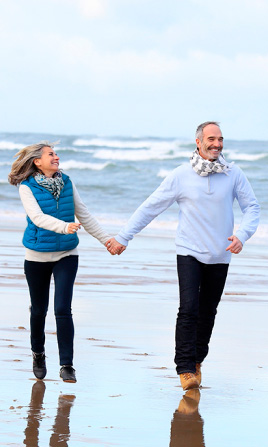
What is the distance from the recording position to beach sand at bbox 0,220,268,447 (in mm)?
4781

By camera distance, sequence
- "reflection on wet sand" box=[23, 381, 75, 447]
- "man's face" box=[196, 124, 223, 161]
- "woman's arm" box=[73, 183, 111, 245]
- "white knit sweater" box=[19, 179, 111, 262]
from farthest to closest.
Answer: "woman's arm" box=[73, 183, 111, 245], "man's face" box=[196, 124, 223, 161], "white knit sweater" box=[19, 179, 111, 262], "reflection on wet sand" box=[23, 381, 75, 447]

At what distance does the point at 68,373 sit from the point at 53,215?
1.02m

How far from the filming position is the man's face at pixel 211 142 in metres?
6.10

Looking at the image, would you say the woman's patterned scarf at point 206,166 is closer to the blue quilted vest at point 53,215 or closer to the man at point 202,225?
the man at point 202,225

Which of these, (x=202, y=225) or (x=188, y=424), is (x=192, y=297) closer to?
(x=202, y=225)

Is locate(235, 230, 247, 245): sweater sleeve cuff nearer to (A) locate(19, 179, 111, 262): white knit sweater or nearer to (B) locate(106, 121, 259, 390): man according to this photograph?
(B) locate(106, 121, 259, 390): man

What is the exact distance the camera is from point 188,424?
504 centimetres

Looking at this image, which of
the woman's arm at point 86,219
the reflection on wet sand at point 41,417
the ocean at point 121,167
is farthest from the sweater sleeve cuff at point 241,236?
the ocean at point 121,167

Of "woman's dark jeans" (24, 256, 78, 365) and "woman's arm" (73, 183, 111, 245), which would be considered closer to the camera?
"woman's dark jeans" (24, 256, 78, 365)

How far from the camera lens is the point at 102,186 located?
32969 mm

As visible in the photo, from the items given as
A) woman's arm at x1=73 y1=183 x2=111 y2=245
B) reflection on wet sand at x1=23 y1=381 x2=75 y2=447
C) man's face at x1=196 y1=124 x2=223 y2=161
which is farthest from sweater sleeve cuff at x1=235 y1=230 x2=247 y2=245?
reflection on wet sand at x1=23 y1=381 x2=75 y2=447

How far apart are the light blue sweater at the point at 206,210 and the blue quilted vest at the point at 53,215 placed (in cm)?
59

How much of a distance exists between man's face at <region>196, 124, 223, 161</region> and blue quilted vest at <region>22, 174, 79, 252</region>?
917 mm

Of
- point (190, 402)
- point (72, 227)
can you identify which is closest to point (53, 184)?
point (72, 227)
